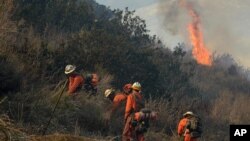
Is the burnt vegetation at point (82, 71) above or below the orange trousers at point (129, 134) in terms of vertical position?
above

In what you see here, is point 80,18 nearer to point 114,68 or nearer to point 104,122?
point 114,68

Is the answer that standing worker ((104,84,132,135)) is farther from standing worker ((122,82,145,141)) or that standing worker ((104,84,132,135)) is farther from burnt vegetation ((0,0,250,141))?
standing worker ((122,82,145,141))

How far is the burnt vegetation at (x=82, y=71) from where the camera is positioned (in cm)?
1202

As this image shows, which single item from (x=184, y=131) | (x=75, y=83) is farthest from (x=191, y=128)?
(x=75, y=83)

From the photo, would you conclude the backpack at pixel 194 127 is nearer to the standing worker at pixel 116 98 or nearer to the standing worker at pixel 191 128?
the standing worker at pixel 191 128

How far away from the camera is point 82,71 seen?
1661cm

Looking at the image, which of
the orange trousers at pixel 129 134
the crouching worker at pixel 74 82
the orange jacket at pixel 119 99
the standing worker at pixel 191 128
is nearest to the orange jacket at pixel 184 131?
the standing worker at pixel 191 128

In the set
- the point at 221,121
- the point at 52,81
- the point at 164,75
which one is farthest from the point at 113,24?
the point at 52,81

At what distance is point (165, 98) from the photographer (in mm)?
18750

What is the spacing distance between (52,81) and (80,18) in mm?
9399

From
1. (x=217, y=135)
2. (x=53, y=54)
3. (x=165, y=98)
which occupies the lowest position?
(x=217, y=135)

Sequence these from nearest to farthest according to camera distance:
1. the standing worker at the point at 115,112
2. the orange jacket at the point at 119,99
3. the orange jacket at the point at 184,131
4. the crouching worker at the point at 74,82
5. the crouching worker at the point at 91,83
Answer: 1. the orange jacket at the point at 184,131
2. the orange jacket at the point at 119,99
3. the standing worker at the point at 115,112
4. the crouching worker at the point at 74,82
5. the crouching worker at the point at 91,83

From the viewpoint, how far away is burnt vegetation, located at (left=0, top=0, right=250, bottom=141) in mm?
12023

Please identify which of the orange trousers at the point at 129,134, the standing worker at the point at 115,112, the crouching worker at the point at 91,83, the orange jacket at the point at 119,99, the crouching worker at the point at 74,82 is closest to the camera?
the orange trousers at the point at 129,134
